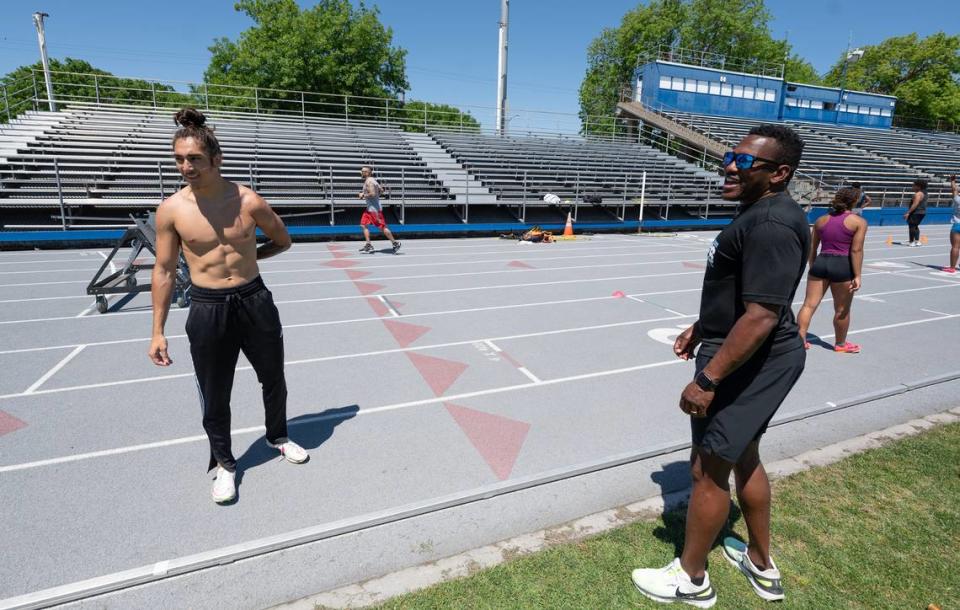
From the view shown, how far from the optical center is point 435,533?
103 inches

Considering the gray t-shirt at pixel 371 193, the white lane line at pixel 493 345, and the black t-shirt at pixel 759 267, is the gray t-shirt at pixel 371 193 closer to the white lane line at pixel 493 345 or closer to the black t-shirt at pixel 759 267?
the white lane line at pixel 493 345

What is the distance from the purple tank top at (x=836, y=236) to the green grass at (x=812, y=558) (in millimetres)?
2893

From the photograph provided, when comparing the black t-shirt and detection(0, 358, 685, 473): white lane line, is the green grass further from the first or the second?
detection(0, 358, 685, 473): white lane line

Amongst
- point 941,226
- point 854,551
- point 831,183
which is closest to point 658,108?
point 831,183

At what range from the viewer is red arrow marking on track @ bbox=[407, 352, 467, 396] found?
14.9ft

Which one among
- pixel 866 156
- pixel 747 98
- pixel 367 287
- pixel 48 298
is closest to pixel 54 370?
pixel 48 298

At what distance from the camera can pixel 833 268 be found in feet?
17.7

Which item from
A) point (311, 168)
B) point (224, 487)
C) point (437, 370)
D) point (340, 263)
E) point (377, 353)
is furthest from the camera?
point (311, 168)

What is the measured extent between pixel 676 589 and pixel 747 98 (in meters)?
37.3

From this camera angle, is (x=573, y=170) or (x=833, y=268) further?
(x=573, y=170)

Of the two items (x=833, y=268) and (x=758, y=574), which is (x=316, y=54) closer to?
(x=833, y=268)

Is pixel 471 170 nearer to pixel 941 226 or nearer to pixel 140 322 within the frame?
pixel 140 322

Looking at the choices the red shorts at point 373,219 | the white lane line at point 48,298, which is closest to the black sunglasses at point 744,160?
the white lane line at point 48,298

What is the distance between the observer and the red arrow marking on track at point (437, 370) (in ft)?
14.9
